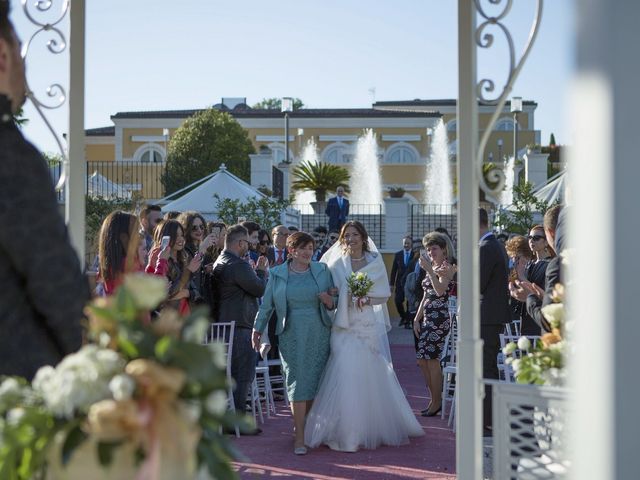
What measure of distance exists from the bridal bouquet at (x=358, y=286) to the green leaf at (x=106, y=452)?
6324 mm

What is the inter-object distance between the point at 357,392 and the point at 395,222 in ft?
56.7

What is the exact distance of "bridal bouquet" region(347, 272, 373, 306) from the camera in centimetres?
895

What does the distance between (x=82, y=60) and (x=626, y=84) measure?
357cm

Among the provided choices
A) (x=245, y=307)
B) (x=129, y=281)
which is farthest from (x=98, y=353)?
(x=245, y=307)

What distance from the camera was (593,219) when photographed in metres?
2.06

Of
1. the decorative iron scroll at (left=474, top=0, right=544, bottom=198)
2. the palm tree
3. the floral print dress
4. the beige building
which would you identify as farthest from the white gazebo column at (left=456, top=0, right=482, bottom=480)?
the beige building

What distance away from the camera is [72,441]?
108 inches

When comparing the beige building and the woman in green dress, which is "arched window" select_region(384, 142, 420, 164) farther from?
the woman in green dress

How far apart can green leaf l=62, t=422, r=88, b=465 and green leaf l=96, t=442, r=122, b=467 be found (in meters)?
0.10

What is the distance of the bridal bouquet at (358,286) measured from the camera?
8.95 metres

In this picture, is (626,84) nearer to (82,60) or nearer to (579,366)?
(579,366)

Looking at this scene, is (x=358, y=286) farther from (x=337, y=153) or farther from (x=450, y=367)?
(x=337, y=153)

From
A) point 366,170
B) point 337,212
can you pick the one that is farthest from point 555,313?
point 366,170

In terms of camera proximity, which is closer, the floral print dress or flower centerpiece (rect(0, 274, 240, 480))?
flower centerpiece (rect(0, 274, 240, 480))
